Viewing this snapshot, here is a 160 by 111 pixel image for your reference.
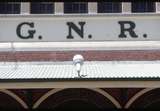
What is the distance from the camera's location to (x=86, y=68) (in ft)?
43.7

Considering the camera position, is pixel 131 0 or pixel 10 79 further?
pixel 10 79

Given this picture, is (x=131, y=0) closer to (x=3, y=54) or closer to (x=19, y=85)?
(x=19, y=85)

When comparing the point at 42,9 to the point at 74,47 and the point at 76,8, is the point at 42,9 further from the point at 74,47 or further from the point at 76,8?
the point at 74,47

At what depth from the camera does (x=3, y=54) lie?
14914mm

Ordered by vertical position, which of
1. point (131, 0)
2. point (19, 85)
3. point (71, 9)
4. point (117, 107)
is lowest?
point (117, 107)

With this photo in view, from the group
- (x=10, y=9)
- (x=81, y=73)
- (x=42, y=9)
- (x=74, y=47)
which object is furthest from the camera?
(x=42, y=9)

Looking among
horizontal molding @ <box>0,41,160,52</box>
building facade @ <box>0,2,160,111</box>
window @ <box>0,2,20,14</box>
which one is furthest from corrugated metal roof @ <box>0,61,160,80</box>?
window @ <box>0,2,20,14</box>

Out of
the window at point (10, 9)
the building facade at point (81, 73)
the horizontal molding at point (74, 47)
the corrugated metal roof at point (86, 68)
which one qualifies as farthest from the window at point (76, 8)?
the corrugated metal roof at point (86, 68)

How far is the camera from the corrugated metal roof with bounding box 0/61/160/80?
1180cm

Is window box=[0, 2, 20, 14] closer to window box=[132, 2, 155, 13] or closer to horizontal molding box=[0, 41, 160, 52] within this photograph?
horizontal molding box=[0, 41, 160, 52]

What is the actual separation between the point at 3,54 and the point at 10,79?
187 inches

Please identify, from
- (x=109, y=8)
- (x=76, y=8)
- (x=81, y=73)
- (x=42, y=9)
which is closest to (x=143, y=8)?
(x=109, y=8)

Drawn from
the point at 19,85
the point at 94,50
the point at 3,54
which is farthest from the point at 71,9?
the point at 19,85

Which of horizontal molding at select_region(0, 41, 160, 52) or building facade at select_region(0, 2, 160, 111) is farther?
horizontal molding at select_region(0, 41, 160, 52)
